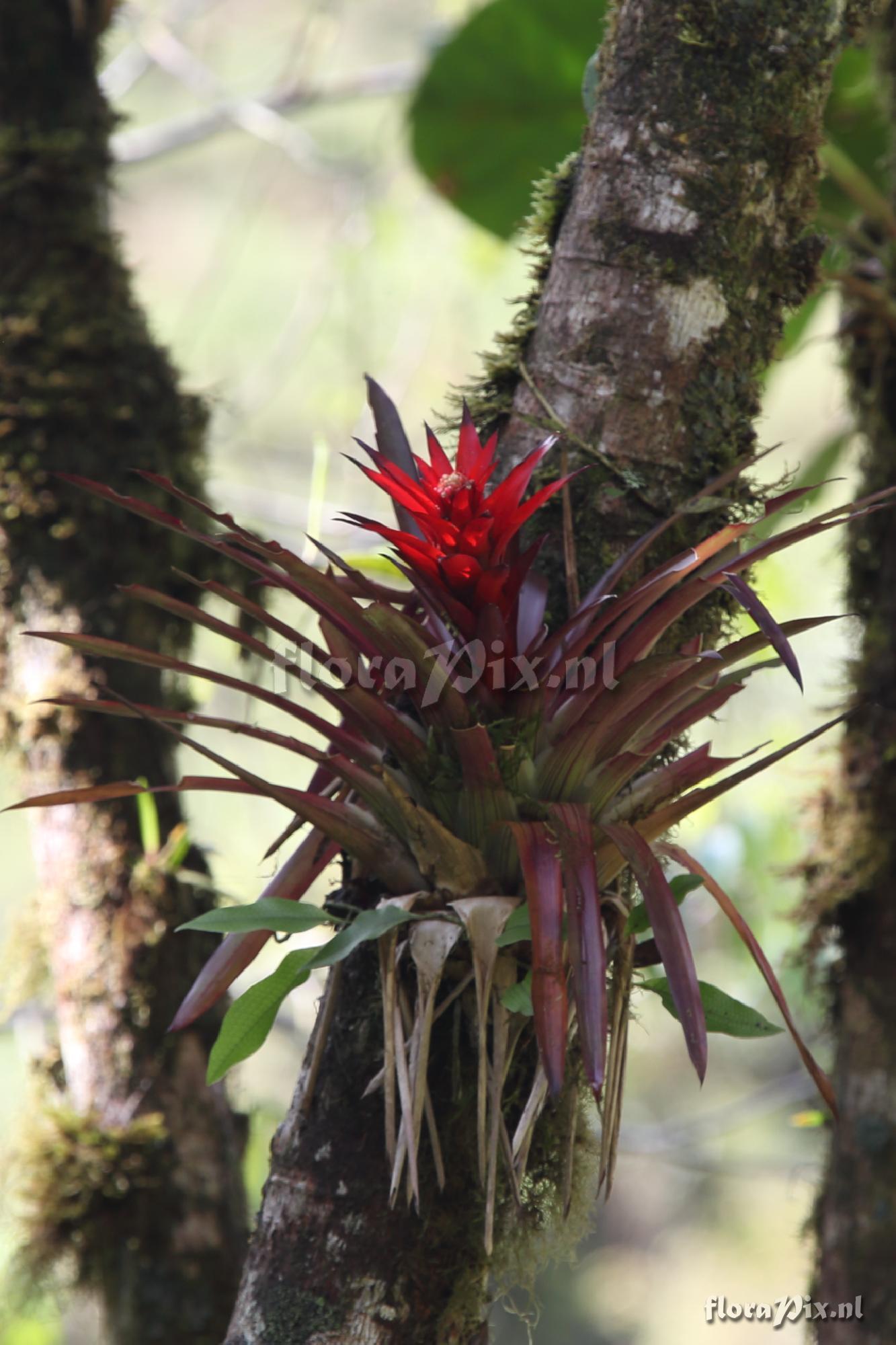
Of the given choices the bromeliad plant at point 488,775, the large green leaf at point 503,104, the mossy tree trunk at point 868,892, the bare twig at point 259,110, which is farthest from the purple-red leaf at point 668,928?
the bare twig at point 259,110

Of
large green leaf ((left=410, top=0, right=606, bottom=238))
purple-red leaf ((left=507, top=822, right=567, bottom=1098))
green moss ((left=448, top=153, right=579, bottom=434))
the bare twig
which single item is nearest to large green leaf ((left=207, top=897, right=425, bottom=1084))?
purple-red leaf ((left=507, top=822, right=567, bottom=1098))

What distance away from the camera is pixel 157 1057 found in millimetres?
1263

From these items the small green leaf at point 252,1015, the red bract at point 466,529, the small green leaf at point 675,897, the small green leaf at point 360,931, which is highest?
the red bract at point 466,529

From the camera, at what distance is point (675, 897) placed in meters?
0.74

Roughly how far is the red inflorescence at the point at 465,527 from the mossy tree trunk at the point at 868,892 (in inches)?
27.7

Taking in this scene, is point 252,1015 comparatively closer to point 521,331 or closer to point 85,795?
point 85,795

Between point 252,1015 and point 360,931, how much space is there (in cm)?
11

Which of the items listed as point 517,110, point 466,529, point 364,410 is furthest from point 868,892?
point 364,410

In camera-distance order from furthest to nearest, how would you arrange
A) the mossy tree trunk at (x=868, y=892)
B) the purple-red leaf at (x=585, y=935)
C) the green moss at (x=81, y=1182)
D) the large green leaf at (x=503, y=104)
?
1. the large green leaf at (x=503, y=104)
2. the mossy tree trunk at (x=868, y=892)
3. the green moss at (x=81, y=1182)
4. the purple-red leaf at (x=585, y=935)

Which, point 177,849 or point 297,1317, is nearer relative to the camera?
point 297,1317

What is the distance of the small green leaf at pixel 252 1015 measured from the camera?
2.49 ft

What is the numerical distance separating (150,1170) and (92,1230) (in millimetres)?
92

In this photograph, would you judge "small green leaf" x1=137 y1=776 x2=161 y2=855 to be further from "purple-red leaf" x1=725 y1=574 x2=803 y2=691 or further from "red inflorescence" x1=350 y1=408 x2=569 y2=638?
"purple-red leaf" x1=725 y1=574 x2=803 y2=691

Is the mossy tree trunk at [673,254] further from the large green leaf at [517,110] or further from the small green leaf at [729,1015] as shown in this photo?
the large green leaf at [517,110]
